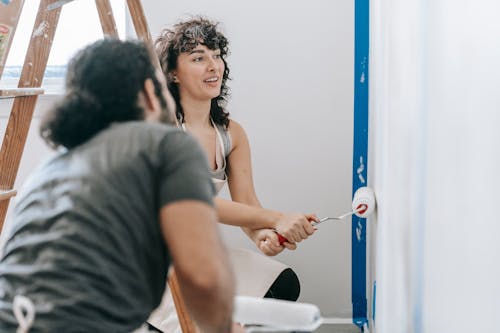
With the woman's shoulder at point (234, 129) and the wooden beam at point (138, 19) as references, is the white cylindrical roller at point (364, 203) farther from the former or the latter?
the wooden beam at point (138, 19)

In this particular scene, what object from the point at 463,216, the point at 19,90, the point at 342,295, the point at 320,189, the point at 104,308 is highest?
the point at 19,90

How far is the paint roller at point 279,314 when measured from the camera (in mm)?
1120

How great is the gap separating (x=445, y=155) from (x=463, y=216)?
0.16 meters

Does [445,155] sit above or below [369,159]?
above

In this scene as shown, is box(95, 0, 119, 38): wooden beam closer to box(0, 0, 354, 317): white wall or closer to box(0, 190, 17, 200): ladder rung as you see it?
box(0, 190, 17, 200): ladder rung

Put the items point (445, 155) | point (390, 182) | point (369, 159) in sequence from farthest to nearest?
point (369, 159) < point (390, 182) < point (445, 155)

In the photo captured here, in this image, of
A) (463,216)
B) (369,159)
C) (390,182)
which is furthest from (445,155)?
(369,159)

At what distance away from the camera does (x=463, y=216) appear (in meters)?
1.07

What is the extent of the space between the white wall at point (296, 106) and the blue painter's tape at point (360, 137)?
38 millimetres

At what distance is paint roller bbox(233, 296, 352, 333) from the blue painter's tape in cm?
169

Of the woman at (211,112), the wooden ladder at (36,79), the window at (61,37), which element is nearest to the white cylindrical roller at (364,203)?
the woman at (211,112)

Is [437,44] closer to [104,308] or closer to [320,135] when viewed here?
[104,308]

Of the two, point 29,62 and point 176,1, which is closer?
point 29,62

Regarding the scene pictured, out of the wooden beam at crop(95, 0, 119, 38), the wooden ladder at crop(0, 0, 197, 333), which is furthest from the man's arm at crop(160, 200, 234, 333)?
the wooden beam at crop(95, 0, 119, 38)
